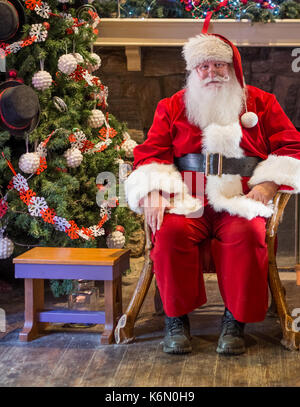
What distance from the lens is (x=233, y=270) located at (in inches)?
86.7

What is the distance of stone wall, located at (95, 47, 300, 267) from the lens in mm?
3578

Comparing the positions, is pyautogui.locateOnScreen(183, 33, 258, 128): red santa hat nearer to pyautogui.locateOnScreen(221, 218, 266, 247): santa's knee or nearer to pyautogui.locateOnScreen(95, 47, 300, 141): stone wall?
pyautogui.locateOnScreen(221, 218, 266, 247): santa's knee

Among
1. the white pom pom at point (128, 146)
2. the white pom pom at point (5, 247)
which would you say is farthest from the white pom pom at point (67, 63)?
the white pom pom at point (5, 247)

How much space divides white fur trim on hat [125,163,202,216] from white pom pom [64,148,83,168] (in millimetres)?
497

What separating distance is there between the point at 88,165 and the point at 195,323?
99cm

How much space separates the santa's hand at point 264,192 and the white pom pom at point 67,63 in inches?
43.8

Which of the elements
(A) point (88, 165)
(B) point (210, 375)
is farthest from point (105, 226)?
(B) point (210, 375)

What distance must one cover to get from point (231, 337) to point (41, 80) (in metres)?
1.52

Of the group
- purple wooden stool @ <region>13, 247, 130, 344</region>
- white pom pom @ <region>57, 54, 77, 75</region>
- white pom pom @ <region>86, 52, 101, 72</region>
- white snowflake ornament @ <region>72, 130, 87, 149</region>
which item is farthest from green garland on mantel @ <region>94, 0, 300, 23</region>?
purple wooden stool @ <region>13, 247, 130, 344</region>

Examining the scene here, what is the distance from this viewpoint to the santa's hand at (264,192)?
2348 mm

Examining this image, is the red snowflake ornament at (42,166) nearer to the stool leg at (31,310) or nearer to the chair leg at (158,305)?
the stool leg at (31,310)

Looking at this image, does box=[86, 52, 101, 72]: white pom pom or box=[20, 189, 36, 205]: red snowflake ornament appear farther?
box=[86, 52, 101, 72]: white pom pom
